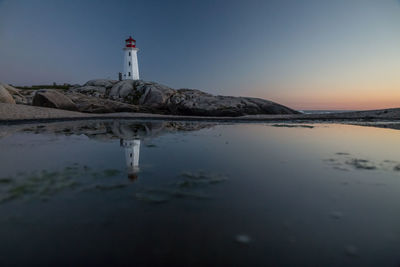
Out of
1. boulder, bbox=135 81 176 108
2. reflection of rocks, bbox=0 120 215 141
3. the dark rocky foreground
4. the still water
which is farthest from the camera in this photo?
boulder, bbox=135 81 176 108

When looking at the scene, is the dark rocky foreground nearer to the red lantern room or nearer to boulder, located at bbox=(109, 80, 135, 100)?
boulder, located at bbox=(109, 80, 135, 100)

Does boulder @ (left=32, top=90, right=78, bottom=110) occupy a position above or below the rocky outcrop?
below

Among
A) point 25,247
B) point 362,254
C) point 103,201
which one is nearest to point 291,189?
point 362,254

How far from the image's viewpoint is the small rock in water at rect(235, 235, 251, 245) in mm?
2113

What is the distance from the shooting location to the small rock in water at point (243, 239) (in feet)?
6.93

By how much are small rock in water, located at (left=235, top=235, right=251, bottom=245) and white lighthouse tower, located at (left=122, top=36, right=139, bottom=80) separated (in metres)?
48.9

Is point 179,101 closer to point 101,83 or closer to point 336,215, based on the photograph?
point 101,83

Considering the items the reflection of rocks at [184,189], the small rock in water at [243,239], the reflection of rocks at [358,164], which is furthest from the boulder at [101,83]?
the small rock in water at [243,239]

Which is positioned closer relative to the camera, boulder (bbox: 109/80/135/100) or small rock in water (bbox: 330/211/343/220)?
small rock in water (bbox: 330/211/343/220)

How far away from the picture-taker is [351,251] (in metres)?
2.01

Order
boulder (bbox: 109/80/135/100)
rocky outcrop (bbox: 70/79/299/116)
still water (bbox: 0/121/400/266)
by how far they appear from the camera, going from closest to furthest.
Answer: still water (bbox: 0/121/400/266) < rocky outcrop (bbox: 70/79/299/116) < boulder (bbox: 109/80/135/100)

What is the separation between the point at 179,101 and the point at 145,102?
5290 millimetres

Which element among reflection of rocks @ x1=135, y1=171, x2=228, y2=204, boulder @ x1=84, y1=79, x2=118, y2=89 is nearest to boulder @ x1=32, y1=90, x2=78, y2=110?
boulder @ x1=84, y1=79, x2=118, y2=89

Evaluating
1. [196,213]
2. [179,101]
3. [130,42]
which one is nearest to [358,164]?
[196,213]
